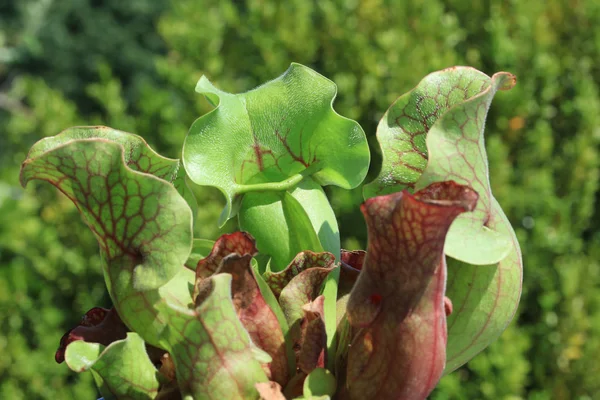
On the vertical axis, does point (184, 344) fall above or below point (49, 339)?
above

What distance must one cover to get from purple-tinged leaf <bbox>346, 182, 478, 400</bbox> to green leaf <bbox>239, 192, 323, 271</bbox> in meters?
0.12

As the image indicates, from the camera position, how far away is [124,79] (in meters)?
5.02

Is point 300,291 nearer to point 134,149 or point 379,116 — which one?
point 134,149

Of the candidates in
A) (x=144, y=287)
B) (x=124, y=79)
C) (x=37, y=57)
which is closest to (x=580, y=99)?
(x=144, y=287)

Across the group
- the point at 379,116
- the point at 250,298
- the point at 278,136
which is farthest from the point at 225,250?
the point at 379,116

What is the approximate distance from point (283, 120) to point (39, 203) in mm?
2550

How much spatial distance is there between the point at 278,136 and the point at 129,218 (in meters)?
0.19

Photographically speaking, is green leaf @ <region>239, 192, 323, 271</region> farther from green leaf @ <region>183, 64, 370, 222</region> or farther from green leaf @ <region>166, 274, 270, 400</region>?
green leaf @ <region>166, 274, 270, 400</region>

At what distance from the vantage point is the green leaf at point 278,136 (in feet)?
2.34

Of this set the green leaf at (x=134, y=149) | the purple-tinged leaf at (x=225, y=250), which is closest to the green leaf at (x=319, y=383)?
the purple-tinged leaf at (x=225, y=250)

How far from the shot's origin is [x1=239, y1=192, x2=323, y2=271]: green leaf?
72 cm

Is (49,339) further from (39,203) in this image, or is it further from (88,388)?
(39,203)

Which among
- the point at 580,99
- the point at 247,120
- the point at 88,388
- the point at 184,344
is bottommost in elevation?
the point at 88,388

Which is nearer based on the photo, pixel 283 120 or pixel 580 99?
pixel 283 120
